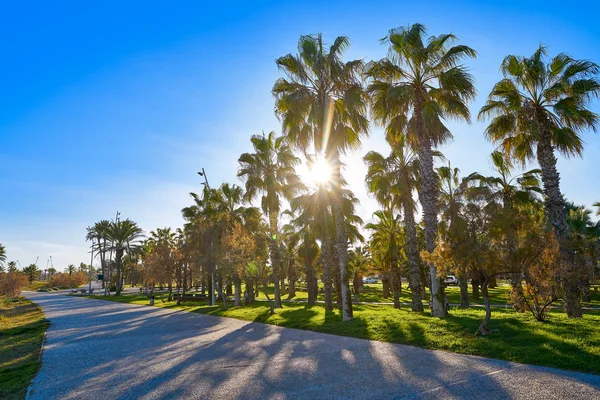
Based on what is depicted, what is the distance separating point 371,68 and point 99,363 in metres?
17.1

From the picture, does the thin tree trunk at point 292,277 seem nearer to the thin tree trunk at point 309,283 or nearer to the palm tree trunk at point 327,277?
the thin tree trunk at point 309,283

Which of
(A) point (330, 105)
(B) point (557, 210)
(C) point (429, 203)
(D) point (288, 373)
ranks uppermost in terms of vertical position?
(A) point (330, 105)

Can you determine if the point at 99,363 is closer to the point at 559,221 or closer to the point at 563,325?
the point at 563,325

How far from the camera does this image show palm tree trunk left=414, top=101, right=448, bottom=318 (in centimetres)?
1630

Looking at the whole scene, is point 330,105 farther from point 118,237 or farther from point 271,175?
point 118,237

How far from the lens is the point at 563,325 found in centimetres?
1180

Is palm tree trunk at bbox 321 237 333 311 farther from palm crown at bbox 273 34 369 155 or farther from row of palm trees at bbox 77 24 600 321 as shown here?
palm crown at bbox 273 34 369 155

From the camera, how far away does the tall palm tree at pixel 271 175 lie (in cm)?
2802

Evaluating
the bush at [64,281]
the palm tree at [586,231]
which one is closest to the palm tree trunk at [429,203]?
the palm tree at [586,231]

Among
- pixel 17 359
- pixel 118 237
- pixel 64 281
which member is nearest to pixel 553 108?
pixel 17 359

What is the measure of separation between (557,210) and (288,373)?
14.7m

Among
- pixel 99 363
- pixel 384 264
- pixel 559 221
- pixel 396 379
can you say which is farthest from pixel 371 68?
pixel 384 264

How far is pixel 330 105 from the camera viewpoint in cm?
1953

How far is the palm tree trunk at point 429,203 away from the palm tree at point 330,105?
3096mm
